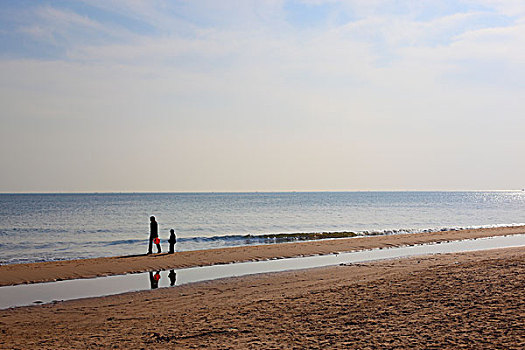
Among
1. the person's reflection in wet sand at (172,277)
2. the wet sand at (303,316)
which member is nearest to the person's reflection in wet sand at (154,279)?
the person's reflection in wet sand at (172,277)

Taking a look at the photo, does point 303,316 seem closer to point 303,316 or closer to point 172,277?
point 303,316

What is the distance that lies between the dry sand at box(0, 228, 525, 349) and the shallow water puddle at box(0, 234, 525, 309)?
127 centimetres

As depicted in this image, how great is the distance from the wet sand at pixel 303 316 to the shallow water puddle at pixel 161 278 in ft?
4.18

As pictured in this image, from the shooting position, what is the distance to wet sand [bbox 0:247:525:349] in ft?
26.7

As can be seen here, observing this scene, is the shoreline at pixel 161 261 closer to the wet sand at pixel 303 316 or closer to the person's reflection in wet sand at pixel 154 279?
the person's reflection in wet sand at pixel 154 279

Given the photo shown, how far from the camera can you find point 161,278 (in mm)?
17281

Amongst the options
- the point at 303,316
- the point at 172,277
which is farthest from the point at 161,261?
the point at 303,316

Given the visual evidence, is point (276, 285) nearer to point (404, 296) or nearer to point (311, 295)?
point (311, 295)

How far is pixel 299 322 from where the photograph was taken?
9445mm

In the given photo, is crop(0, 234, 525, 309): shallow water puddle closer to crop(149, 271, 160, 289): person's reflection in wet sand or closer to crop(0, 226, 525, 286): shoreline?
crop(149, 271, 160, 289): person's reflection in wet sand

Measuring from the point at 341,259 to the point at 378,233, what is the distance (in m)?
17.4

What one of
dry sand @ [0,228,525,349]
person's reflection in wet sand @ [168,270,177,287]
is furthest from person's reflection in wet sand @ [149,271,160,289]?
dry sand @ [0,228,525,349]

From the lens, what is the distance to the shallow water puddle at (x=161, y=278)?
569 inches

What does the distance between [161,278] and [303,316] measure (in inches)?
338
